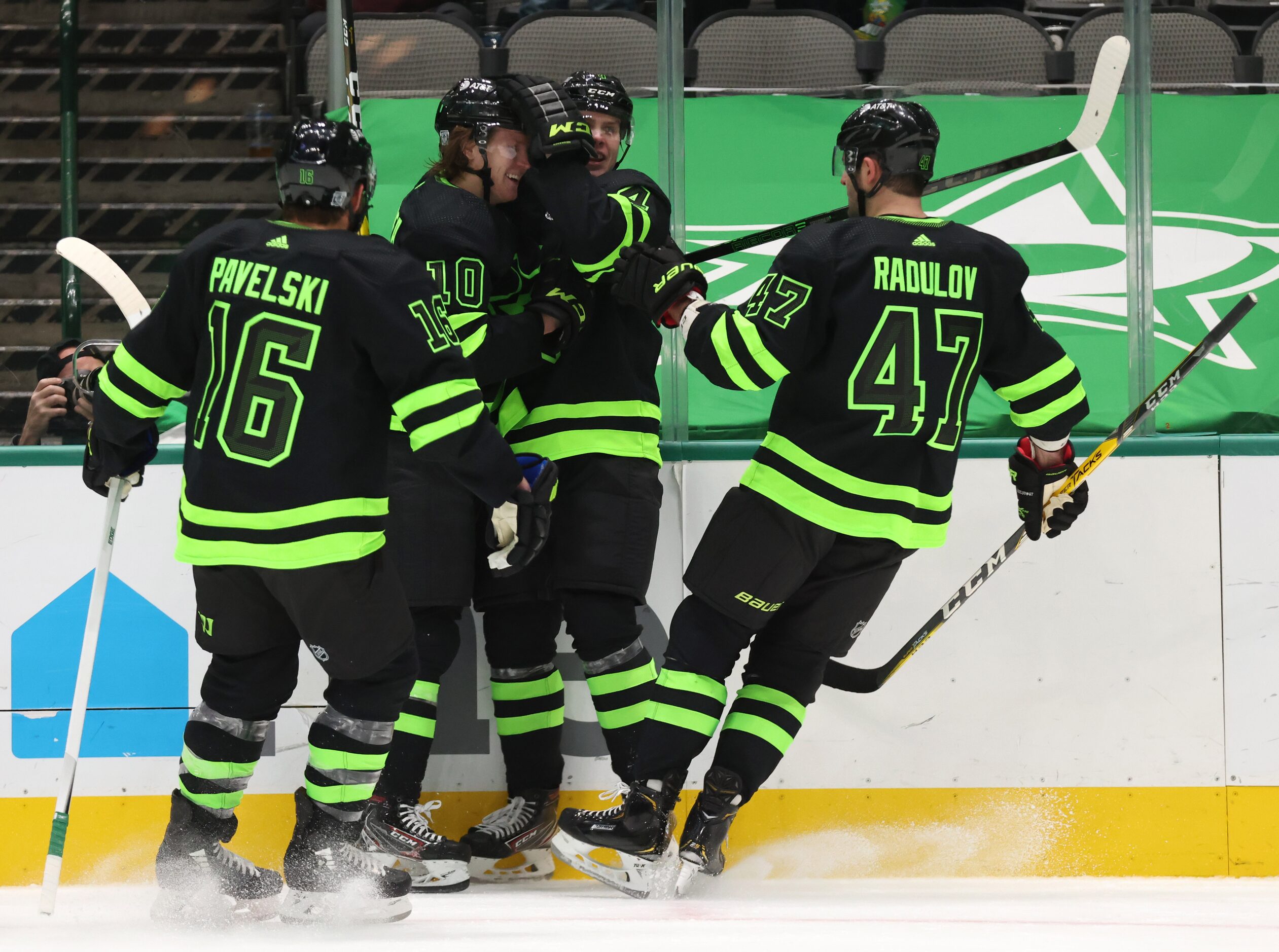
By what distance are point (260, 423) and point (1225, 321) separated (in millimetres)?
2010

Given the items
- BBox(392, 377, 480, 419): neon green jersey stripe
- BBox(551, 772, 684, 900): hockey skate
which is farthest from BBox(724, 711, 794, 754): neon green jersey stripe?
BBox(392, 377, 480, 419): neon green jersey stripe

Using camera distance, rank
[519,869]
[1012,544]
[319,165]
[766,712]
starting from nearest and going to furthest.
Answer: [319,165]
[766,712]
[1012,544]
[519,869]

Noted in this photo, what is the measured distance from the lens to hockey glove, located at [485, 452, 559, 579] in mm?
2363

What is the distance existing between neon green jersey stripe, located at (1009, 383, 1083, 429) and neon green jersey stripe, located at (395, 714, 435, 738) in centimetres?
138

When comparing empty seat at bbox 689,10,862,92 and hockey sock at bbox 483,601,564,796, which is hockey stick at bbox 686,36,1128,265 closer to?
empty seat at bbox 689,10,862,92

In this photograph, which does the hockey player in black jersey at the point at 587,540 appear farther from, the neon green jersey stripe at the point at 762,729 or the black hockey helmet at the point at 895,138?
the black hockey helmet at the point at 895,138

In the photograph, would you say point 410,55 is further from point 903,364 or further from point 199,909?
point 199,909

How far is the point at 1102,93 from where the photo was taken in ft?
9.93

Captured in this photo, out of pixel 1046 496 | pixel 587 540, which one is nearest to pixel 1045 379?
pixel 1046 496

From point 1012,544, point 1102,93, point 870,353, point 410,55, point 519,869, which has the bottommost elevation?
point 519,869

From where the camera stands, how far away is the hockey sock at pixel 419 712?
2.83 meters

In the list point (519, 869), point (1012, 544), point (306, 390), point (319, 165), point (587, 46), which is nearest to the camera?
point (306, 390)

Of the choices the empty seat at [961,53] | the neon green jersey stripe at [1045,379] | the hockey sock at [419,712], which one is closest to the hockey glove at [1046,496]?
the neon green jersey stripe at [1045,379]

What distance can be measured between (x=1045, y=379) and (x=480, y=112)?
50.4 inches
